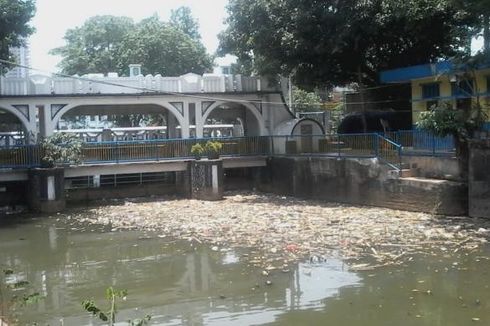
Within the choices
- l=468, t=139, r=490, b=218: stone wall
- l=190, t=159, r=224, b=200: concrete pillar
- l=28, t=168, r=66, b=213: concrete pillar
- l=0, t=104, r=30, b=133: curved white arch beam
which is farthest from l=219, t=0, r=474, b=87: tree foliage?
l=28, t=168, r=66, b=213: concrete pillar

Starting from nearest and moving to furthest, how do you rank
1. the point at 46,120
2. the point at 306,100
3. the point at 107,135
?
the point at 46,120
the point at 107,135
the point at 306,100

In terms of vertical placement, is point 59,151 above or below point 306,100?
below

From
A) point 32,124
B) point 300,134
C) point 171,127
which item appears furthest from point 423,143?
point 32,124

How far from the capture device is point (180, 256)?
50.1 feet

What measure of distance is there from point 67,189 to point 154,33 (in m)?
22.2

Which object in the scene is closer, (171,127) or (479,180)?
(479,180)

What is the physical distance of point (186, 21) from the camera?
188 ft

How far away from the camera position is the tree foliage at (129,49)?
46.3 meters

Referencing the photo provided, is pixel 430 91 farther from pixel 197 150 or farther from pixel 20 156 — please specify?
pixel 20 156

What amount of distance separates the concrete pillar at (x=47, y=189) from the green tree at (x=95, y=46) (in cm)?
2416

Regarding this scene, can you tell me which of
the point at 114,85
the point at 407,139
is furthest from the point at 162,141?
the point at 407,139

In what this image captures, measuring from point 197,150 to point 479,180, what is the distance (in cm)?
1265

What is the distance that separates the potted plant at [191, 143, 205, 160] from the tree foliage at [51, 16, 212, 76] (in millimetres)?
20511

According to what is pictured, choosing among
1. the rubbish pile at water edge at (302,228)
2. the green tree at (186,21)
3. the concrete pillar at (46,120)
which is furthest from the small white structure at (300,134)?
the green tree at (186,21)
